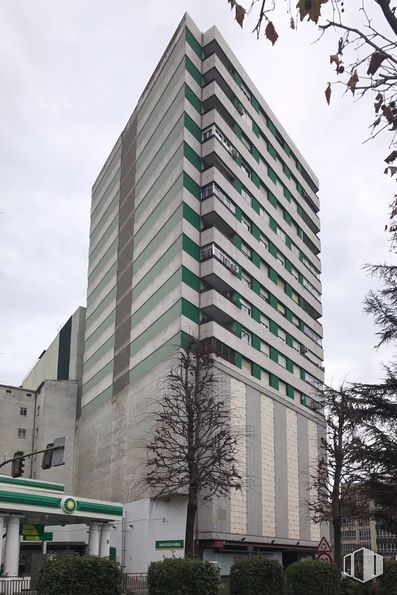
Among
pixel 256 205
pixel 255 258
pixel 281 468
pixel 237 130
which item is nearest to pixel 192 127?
pixel 237 130

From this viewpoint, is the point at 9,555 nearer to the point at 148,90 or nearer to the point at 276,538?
the point at 276,538

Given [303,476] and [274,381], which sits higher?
[274,381]

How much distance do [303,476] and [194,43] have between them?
37121 millimetres

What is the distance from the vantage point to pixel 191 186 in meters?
49.0

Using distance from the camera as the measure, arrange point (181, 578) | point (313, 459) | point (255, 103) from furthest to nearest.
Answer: point (255, 103) < point (313, 459) < point (181, 578)

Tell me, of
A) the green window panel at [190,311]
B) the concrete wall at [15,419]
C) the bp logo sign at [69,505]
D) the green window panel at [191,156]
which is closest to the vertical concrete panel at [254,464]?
the green window panel at [190,311]

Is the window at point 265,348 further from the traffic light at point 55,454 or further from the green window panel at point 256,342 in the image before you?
the traffic light at point 55,454

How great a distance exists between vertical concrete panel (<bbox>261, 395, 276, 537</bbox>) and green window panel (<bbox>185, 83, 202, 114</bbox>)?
23.5 m

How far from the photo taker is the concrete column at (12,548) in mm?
33000

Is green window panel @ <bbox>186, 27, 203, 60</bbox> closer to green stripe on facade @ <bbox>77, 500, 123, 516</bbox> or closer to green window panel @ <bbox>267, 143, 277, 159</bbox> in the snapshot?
green window panel @ <bbox>267, 143, 277, 159</bbox>

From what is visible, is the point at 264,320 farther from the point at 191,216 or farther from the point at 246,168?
the point at 246,168

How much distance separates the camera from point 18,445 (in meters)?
66.6

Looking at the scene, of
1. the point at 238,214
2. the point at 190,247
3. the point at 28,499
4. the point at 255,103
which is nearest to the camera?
the point at 28,499

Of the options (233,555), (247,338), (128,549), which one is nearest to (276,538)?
(233,555)
